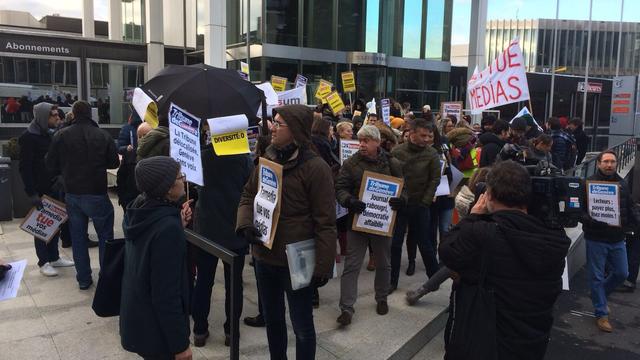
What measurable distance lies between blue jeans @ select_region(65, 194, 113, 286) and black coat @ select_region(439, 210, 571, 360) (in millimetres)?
4231

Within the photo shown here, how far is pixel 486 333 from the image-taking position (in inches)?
105

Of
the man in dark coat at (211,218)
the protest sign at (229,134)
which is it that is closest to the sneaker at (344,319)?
the man in dark coat at (211,218)

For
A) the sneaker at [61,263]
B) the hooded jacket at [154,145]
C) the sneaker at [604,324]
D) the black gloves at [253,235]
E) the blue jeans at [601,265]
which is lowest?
the sneaker at [604,324]

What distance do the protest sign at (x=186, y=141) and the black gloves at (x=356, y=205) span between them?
148 centimetres

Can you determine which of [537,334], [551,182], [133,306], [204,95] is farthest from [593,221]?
[133,306]

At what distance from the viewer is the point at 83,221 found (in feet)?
18.7

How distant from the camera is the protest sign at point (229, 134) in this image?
4.08 meters

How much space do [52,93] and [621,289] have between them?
20313 millimetres

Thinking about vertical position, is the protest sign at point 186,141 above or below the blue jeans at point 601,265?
above

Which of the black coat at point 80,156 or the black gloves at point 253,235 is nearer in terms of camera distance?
the black gloves at point 253,235

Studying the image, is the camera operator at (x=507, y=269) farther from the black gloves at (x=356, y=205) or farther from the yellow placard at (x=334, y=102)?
the yellow placard at (x=334, y=102)

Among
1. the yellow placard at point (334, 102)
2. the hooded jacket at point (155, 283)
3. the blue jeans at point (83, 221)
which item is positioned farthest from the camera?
the yellow placard at point (334, 102)

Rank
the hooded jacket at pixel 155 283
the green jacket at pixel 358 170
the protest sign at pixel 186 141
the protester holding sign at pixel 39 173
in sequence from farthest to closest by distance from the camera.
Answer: the protester holding sign at pixel 39 173 < the green jacket at pixel 358 170 < the protest sign at pixel 186 141 < the hooded jacket at pixel 155 283

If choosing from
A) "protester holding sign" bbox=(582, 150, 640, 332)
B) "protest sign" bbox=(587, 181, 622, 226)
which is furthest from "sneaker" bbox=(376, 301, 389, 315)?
"protest sign" bbox=(587, 181, 622, 226)
